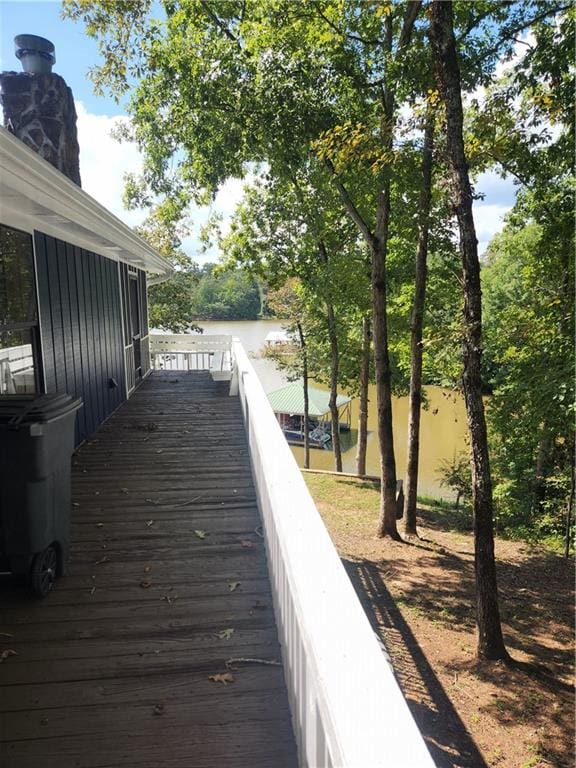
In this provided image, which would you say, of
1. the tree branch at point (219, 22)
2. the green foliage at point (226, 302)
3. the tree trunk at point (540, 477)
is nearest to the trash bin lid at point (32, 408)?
the tree branch at point (219, 22)

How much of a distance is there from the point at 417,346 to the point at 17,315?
616 centimetres

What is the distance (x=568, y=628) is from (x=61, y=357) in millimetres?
7349

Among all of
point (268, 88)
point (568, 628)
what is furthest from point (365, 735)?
point (268, 88)

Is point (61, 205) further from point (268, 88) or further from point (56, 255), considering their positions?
point (268, 88)

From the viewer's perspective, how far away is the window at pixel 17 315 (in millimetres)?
3926

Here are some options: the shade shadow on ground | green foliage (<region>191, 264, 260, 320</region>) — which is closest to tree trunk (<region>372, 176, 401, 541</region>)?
the shade shadow on ground

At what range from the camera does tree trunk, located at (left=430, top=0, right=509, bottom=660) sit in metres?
4.70

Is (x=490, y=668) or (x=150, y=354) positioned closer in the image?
(x=490, y=668)

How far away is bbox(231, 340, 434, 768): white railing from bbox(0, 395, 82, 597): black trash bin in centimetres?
127

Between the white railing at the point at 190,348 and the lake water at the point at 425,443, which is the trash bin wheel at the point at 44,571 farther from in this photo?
the lake water at the point at 425,443

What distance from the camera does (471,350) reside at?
4941mm

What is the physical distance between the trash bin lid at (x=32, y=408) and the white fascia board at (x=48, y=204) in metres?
1.28

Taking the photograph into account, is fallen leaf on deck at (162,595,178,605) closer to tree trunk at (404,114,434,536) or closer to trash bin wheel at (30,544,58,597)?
trash bin wheel at (30,544,58,597)

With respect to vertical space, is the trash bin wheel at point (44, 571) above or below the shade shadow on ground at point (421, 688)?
above
